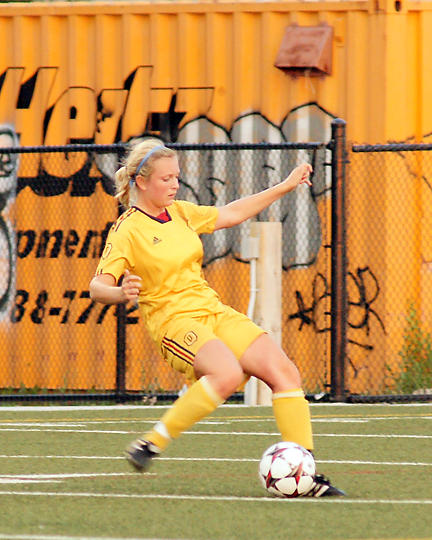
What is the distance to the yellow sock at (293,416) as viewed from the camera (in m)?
7.09

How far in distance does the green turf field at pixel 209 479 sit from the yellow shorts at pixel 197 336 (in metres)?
0.66

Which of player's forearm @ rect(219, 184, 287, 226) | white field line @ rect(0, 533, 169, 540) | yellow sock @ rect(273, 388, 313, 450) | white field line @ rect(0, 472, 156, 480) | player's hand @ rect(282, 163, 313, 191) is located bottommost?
white field line @ rect(0, 533, 169, 540)

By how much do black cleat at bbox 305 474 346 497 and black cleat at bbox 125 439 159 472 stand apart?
760 mm

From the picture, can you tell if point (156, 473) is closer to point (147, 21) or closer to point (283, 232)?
point (283, 232)

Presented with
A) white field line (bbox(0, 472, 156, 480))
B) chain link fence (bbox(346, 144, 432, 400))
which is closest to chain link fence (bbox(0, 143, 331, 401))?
chain link fence (bbox(346, 144, 432, 400))

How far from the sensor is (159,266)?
7.22 m

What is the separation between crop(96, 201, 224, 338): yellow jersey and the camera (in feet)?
23.7

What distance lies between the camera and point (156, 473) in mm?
7945

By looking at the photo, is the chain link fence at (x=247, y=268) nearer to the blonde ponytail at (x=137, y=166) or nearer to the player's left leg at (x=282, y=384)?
the blonde ponytail at (x=137, y=166)

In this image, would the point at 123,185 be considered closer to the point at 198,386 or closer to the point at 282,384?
the point at 198,386

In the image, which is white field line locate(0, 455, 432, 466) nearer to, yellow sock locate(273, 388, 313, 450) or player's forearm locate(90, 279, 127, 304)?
yellow sock locate(273, 388, 313, 450)

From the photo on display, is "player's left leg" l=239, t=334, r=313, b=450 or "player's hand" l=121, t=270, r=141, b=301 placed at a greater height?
"player's hand" l=121, t=270, r=141, b=301

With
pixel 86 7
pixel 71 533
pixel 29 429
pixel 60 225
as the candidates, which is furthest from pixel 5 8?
pixel 71 533

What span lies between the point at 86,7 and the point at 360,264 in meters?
3.34
